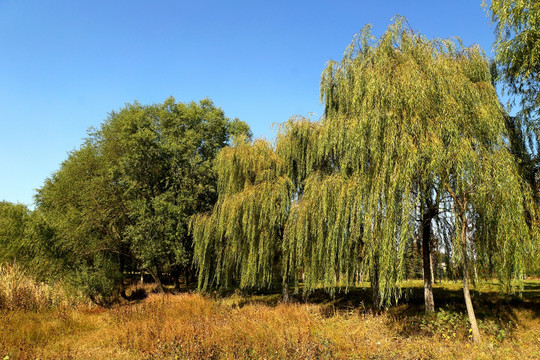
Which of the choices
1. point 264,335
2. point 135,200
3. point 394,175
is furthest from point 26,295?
point 394,175

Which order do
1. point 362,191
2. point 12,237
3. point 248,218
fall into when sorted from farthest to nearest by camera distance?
point 12,237, point 248,218, point 362,191

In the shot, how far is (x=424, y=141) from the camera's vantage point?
297 inches

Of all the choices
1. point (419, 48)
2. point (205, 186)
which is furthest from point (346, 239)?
point (205, 186)

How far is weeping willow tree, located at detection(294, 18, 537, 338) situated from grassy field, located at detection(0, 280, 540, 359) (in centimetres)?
117

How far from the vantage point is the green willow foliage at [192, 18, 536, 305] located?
729 cm

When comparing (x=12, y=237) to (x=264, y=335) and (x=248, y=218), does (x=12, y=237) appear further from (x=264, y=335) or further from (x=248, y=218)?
(x=264, y=335)

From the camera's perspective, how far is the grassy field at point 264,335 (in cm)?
696

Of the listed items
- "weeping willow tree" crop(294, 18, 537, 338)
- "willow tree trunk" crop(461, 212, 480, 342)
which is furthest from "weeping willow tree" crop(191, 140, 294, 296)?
"willow tree trunk" crop(461, 212, 480, 342)

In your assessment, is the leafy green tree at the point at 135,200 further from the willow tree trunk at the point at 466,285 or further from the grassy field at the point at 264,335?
the willow tree trunk at the point at 466,285

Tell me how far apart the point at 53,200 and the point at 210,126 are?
38.2 feet

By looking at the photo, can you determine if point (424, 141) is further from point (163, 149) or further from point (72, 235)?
point (72, 235)

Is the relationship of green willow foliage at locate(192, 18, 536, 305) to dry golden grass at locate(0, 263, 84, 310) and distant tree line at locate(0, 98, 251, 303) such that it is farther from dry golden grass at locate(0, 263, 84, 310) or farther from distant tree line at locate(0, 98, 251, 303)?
dry golden grass at locate(0, 263, 84, 310)

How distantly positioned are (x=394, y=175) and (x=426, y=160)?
3.02ft

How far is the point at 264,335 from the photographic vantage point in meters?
7.78
